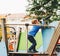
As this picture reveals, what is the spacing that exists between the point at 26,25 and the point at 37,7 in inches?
926

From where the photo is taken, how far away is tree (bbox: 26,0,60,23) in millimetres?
29906

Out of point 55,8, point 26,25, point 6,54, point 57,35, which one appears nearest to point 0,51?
point 6,54

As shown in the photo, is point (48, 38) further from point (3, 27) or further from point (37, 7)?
point (37, 7)

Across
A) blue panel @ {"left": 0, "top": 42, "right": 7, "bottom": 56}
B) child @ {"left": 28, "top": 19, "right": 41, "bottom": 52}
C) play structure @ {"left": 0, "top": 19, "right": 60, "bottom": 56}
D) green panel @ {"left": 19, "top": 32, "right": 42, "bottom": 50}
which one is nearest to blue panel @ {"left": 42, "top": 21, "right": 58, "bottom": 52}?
play structure @ {"left": 0, "top": 19, "right": 60, "bottom": 56}

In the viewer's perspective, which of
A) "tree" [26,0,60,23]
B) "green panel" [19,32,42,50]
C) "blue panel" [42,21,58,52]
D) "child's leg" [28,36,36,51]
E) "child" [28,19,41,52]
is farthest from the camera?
"tree" [26,0,60,23]

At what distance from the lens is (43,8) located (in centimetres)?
3092

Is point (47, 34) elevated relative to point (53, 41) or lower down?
elevated

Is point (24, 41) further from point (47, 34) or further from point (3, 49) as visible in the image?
point (3, 49)

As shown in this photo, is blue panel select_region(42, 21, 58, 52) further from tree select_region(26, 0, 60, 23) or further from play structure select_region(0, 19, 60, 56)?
tree select_region(26, 0, 60, 23)

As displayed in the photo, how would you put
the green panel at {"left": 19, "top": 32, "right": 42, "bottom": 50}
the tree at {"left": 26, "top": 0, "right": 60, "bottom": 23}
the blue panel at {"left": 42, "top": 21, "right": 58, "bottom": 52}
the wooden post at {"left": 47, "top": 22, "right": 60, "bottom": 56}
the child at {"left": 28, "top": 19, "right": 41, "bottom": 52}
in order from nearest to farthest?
the wooden post at {"left": 47, "top": 22, "right": 60, "bottom": 56}
the blue panel at {"left": 42, "top": 21, "right": 58, "bottom": 52}
the child at {"left": 28, "top": 19, "right": 41, "bottom": 52}
the green panel at {"left": 19, "top": 32, "right": 42, "bottom": 50}
the tree at {"left": 26, "top": 0, "right": 60, "bottom": 23}

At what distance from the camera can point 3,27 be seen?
305 inches

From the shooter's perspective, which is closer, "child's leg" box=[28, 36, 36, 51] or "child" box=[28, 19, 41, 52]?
"child" box=[28, 19, 41, 52]

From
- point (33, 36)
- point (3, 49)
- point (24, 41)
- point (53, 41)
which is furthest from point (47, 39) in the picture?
point (24, 41)

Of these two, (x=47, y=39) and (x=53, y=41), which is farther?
(x=47, y=39)
